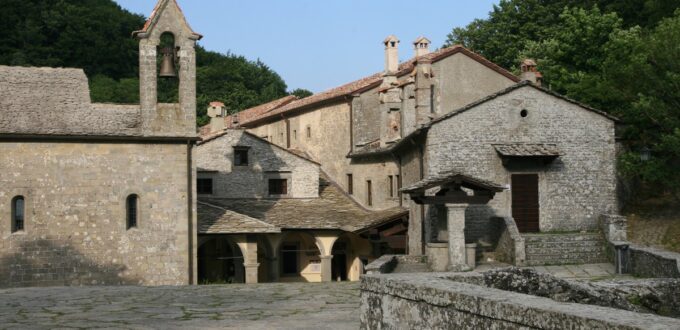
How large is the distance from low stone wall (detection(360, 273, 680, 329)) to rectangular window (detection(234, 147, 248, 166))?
96.9 feet

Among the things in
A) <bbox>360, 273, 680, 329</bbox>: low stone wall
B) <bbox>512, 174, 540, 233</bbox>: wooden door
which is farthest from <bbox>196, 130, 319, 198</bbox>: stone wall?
<bbox>360, 273, 680, 329</bbox>: low stone wall

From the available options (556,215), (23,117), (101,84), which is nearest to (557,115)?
(556,215)

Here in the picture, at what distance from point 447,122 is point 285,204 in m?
11.8

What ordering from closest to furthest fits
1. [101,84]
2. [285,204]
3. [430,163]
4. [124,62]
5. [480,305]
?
[480,305], [430,163], [285,204], [101,84], [124,62]

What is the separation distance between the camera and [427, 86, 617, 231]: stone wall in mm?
27375

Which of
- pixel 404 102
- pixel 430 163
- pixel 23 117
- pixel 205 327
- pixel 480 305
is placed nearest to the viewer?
pixel 480 305

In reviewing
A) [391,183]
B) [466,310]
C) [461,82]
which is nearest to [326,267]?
[391,183]

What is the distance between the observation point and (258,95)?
7262cm

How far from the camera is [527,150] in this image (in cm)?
2722

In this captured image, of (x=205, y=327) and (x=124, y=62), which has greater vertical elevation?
(x=124, y=62)

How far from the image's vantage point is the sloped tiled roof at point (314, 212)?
Answer: 1309 inches

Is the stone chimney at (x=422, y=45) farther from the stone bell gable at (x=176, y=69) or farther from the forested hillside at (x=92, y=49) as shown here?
the forested hillside at (x=92, y=49)

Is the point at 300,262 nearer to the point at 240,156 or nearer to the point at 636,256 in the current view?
the point at 240,156

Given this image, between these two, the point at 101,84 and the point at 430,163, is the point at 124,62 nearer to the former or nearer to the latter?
the point at 101,84
